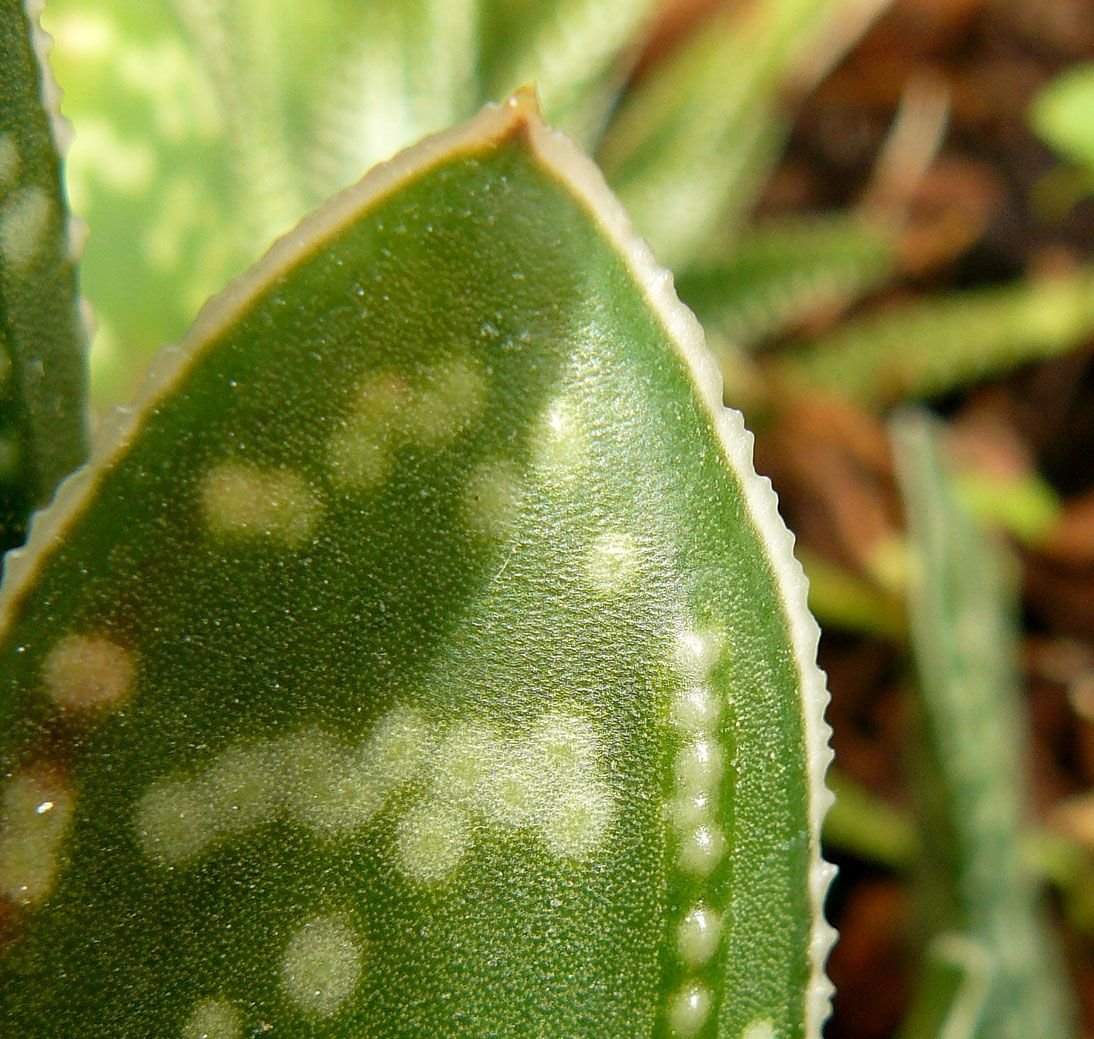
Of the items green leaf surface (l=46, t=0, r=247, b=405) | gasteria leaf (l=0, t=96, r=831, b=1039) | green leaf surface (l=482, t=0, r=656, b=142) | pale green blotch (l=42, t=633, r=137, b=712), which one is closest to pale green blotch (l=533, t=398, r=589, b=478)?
gasteria leaf (l=0, t=96, r=831, b=1039)

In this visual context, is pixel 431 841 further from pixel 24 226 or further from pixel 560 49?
pixel 560 49

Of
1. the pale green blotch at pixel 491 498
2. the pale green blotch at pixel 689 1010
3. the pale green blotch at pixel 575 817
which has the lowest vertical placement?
the pale green blotch at pixel 689 1010

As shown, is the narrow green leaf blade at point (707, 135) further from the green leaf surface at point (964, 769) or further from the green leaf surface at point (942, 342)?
the green leaf surface at point (964, 769)

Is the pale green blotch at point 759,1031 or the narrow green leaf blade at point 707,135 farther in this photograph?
the narrow green leaf blade at point 707,135

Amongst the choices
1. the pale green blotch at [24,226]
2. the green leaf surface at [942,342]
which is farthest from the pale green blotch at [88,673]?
the green leaf surface at [942,342]

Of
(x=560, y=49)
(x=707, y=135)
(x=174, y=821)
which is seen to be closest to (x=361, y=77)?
(x=560, y=49)
